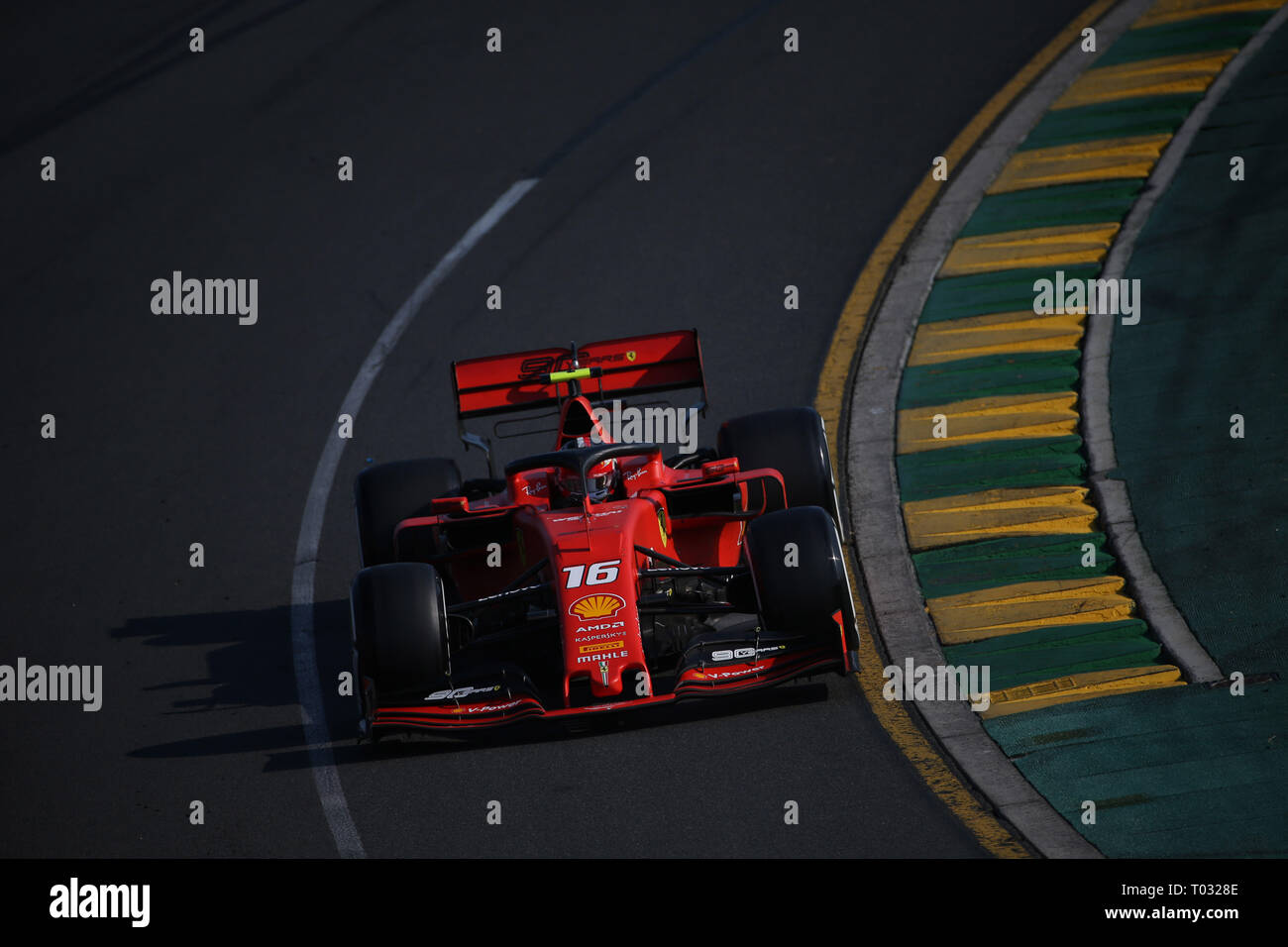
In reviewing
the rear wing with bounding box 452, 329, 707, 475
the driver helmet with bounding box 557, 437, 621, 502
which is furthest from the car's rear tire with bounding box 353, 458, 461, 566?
the driver helmet with bounding box 557, 437, 621, 502

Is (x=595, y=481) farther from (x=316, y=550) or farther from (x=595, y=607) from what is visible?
(x=316, y=550)

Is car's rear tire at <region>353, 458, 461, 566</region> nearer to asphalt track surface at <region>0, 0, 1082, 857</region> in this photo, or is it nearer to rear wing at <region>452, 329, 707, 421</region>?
rear wing at <region>452, 329, 707, 421</region>

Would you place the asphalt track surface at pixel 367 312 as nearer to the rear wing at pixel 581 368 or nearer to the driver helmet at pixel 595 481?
the driver helmet at pixel 595 481

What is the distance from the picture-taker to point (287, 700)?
10.2 meters

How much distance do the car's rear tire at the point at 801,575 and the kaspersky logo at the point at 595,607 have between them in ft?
2.56

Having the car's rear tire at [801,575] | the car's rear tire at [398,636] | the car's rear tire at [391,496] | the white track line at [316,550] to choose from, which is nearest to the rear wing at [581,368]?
the car's rear tire at [391,496]

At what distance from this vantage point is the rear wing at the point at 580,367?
11.1 m

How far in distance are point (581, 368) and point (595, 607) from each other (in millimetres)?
2514

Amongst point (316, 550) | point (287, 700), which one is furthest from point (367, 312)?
point (287, 700)

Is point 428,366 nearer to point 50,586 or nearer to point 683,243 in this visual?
point 683,243

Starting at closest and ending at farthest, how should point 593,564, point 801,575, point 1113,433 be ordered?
point 801,575
point 593,564
point 1113,433

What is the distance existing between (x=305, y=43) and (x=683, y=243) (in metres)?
7.21

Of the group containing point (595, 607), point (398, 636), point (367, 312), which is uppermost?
point (367, 312)

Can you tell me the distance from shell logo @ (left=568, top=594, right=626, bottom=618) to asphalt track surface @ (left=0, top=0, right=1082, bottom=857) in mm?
724
